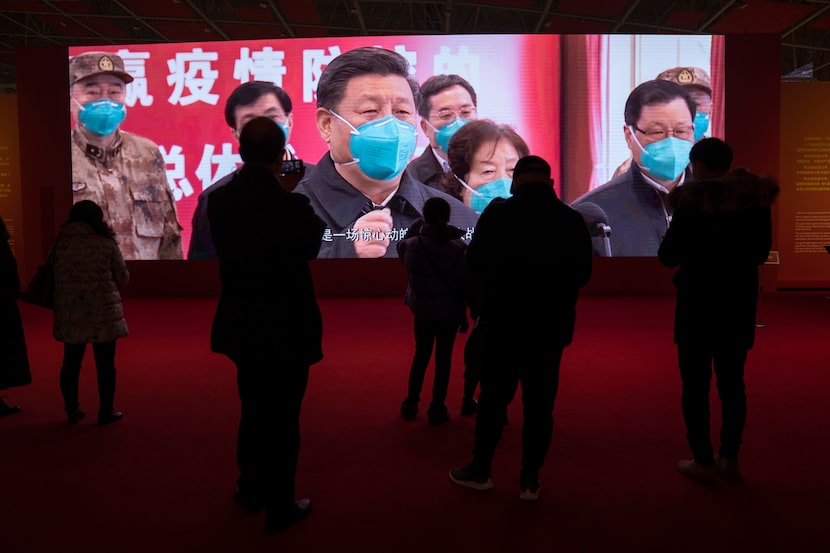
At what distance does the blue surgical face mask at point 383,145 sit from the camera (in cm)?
842

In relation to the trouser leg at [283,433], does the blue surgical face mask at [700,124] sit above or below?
above

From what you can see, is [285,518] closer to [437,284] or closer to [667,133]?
[437,284]

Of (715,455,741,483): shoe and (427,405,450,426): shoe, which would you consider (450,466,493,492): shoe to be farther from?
(715,455,741,483): shoe

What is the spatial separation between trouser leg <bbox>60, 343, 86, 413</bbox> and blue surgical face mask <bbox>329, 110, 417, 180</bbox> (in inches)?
218

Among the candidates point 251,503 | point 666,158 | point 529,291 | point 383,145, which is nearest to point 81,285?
point 251,503

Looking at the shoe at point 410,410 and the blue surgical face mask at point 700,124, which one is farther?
the blue surgical face mask at point 700,124

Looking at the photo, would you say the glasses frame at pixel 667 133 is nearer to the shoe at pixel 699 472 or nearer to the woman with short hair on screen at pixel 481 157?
the woman with short hair on screen at pixel 481 157

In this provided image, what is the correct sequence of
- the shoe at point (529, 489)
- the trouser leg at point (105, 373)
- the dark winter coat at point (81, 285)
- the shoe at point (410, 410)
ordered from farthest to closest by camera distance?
1. the shoe at point (410, 410)
2. the trouser leg at point (105, 373)
3. the dark winter coat at point (81, 285)
4. the shoe at point (529, 489)

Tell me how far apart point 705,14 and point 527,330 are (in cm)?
1148

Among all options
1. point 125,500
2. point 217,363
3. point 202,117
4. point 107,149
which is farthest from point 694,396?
point 107,149

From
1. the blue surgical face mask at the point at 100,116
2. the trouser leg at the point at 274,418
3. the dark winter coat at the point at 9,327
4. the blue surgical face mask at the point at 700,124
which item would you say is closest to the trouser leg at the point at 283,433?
the trouser leg at the point at 274,418

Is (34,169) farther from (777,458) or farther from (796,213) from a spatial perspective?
(796,213)

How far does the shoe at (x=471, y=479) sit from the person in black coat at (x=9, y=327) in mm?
2670

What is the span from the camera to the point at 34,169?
933cm
